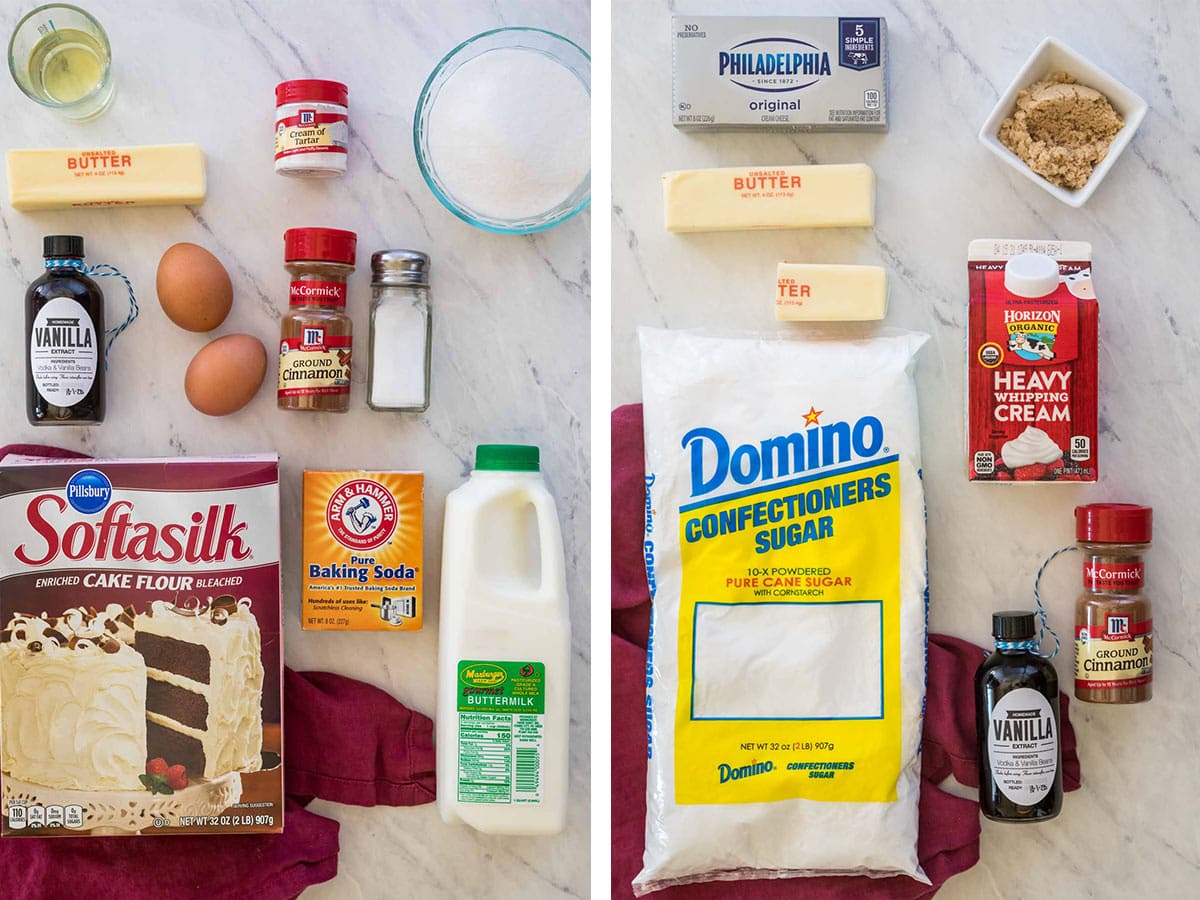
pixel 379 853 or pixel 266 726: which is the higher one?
pixel 266 726

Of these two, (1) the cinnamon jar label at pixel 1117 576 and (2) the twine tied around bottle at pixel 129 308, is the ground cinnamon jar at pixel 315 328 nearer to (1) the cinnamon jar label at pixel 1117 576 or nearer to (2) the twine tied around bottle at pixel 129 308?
(2) the twine tied around bottle at pixel 129 308

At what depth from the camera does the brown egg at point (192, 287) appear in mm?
1037

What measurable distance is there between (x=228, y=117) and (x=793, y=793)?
85 centimetres

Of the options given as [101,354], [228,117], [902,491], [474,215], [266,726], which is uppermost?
[228,117]

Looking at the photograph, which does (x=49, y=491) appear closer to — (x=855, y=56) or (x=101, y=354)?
(x=101, y=354)

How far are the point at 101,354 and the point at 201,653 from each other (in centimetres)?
31

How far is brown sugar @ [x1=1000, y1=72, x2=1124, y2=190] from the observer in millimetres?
1017

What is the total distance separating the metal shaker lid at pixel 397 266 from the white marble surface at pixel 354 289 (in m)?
0.03

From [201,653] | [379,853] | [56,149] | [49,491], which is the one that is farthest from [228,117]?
[379,853]

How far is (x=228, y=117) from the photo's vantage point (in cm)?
108

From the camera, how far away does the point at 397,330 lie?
105 cm

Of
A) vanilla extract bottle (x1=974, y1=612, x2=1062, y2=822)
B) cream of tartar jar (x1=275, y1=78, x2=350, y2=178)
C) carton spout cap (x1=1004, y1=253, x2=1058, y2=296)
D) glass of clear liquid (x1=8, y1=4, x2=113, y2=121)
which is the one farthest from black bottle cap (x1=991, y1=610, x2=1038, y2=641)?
glass of clear liquid (x1=8, y1=4, x2=113, y2=121)

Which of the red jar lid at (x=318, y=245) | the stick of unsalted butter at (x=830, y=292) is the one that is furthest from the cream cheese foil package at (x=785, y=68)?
the red jar lid at (x=318, y=245)

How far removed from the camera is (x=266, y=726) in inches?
40.5
